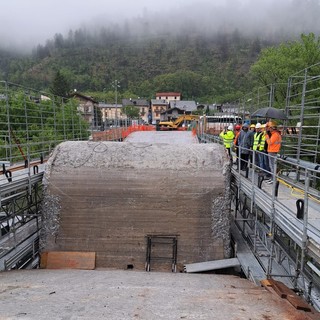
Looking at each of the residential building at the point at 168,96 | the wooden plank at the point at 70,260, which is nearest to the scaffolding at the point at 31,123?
the wooden plank at the point at 70,260

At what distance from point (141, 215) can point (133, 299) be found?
11.4 ft

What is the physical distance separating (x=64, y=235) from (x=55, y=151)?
2.14 m

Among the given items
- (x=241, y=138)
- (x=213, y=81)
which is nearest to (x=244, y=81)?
(x=213, y=81)

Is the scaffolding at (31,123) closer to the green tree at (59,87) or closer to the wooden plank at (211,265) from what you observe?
the wooden plank at (211,265)

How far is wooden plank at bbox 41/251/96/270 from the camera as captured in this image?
7711mm

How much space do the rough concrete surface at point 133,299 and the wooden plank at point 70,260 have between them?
169cm

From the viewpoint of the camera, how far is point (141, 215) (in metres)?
7.91

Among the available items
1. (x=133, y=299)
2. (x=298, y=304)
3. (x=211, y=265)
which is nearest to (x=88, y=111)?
(x=211, y=265)

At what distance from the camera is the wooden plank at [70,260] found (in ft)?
25.3

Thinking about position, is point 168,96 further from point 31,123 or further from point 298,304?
point 298,304

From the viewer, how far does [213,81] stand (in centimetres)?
15738

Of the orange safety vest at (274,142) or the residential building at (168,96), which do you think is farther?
the residential building at (168,96)

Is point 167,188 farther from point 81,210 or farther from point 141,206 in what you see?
point 81,210

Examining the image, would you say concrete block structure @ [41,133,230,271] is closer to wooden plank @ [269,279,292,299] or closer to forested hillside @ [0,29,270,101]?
wooden plank @ [269,279,292,299]
